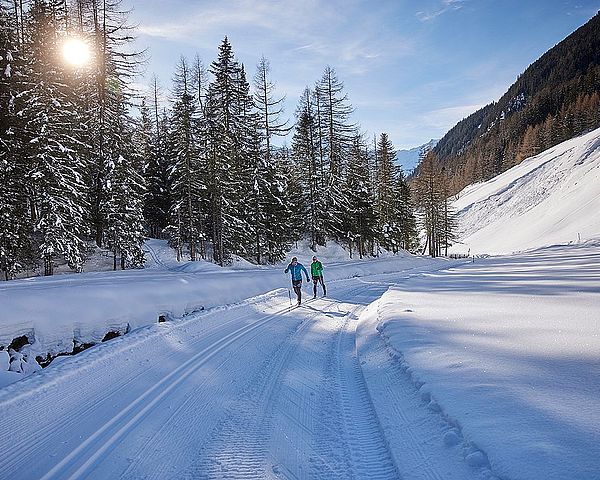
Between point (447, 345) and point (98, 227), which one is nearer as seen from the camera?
point (447, 345)

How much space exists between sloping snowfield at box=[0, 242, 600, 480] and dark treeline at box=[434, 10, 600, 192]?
11622 centimetres

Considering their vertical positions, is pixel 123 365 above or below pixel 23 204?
below

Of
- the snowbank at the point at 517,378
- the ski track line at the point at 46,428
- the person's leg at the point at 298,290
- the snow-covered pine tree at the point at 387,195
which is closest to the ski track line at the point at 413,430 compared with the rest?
the snowbank at the point at 517,378

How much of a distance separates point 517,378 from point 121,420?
4892mm

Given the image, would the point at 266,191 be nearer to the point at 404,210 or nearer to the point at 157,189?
the point at 157,189

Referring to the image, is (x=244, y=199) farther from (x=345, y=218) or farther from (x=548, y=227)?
(x=548, y=227)

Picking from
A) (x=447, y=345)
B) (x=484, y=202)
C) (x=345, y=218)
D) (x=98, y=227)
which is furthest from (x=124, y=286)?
(x=484, y=202)

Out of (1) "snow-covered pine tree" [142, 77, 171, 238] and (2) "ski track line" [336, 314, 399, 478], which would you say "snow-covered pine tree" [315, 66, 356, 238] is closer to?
(1) "snow-covered pine tree" [142, 77, 171, 238]

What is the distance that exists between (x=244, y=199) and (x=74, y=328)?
20594 millimetres

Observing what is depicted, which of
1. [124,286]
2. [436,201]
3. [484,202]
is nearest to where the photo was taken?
[124,286]

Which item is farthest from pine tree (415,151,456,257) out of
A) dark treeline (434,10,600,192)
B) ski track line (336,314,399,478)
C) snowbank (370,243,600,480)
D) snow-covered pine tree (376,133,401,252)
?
dark treeline (434,10,600,192)

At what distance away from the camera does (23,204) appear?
17203 millimetres

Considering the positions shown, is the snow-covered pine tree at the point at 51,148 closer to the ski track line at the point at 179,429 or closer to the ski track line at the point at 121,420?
the ski track line at the point at 121,420

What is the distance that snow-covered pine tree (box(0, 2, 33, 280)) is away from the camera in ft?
51.0
